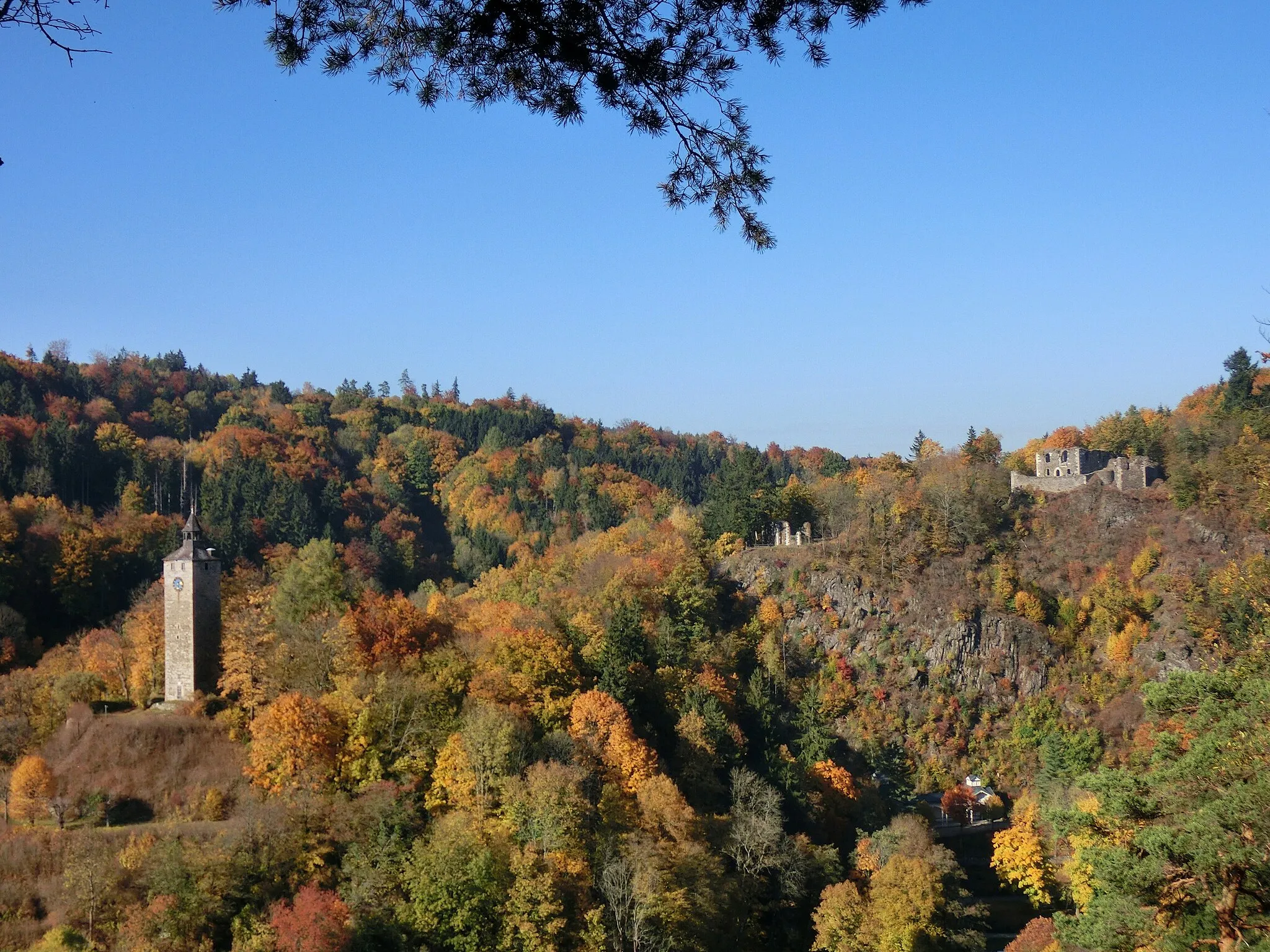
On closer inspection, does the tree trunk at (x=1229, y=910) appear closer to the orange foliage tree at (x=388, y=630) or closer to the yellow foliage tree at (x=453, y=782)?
the yellow foliage tree at (x=453, y=782)

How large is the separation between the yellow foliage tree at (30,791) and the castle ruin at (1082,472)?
44114mm

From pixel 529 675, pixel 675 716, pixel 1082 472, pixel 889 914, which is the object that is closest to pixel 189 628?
pixel 529 675

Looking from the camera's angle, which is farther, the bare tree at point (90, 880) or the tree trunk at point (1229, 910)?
the bare tree at point (90, 880)

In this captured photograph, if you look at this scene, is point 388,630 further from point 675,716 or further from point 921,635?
point 921,635

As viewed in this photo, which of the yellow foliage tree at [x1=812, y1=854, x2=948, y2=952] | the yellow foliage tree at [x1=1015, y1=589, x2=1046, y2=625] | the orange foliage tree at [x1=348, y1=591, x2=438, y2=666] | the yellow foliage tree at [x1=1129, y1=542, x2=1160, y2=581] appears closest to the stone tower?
the orange foliage tree at [x1=348, y1=591, x2=438, y2=666]

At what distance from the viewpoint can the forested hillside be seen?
81.1 ft

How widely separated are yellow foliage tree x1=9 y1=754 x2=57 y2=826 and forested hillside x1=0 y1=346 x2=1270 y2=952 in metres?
0.32

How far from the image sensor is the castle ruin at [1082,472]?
56.7 meters

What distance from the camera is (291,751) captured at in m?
29.3

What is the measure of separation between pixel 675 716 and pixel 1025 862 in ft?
37.8

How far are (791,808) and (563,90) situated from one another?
3097 centimetres

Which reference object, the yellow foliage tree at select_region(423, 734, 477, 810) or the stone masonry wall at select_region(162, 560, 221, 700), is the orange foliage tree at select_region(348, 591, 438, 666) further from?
the stone masonry wall at select_region(162, 560, 221, 700)

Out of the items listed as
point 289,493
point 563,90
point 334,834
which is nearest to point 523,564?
point 289,493

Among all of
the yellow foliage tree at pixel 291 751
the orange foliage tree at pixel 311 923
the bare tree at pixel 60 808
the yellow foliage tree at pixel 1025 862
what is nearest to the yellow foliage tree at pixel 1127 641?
the yellow foliage tree at pixel 1025 862
